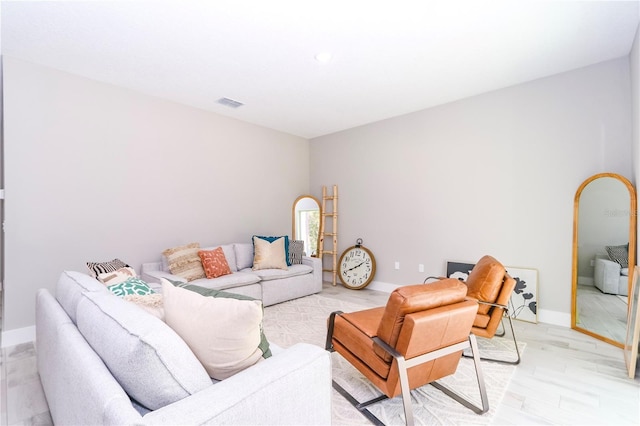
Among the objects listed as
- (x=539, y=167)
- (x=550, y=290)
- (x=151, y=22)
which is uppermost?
(x=151, y=22)

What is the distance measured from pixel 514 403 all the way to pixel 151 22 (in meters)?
3.92

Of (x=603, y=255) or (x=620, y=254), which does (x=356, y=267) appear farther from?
(x=620, y=254)

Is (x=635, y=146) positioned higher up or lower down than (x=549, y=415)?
higher up

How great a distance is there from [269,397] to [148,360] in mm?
422

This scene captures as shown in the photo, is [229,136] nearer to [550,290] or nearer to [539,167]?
[539,167]

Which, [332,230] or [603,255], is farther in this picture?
[332,230]

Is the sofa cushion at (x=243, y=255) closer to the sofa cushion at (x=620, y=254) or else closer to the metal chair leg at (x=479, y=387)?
the metal chair leg at (x=479, y=387)

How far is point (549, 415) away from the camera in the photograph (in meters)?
1.90

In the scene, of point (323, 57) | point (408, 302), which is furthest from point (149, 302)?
point (323, 57)

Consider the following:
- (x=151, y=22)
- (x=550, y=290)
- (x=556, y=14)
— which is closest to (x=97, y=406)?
A: (x=151, y=22)

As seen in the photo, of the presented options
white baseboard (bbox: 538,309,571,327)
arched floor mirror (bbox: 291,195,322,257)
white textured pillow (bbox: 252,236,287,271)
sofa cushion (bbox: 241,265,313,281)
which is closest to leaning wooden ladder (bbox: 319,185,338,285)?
arched floor mirror (bbox: 291,195,322,257)

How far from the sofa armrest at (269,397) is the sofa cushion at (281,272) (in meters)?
2.85

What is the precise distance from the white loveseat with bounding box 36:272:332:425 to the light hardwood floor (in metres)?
1.27

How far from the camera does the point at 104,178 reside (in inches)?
139
